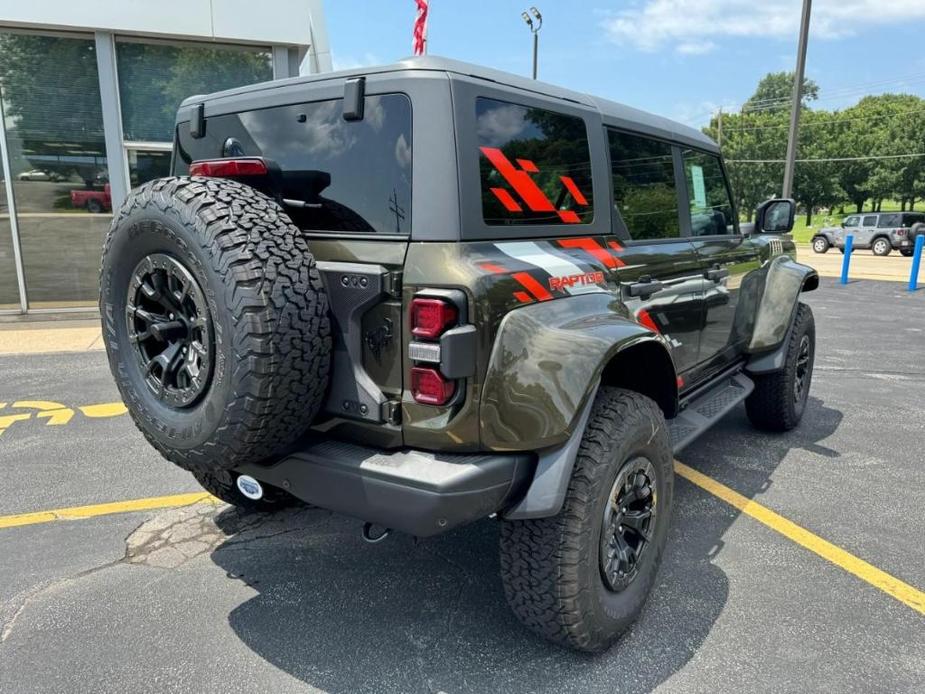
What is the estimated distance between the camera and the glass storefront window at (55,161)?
8.83m

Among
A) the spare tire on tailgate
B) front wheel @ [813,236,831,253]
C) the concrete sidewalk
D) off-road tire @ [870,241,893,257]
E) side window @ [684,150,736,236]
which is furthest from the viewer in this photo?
front wheel @ [813,236,831,253]

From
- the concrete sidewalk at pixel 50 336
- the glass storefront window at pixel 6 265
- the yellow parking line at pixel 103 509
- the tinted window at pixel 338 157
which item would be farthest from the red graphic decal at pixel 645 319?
the glass storefront window at pixel 6 265

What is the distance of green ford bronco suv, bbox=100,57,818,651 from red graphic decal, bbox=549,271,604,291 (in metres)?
0.01

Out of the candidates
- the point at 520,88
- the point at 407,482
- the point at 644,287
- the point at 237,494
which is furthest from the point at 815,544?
the point at 237,494

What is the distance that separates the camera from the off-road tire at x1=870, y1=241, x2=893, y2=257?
86.7 feet

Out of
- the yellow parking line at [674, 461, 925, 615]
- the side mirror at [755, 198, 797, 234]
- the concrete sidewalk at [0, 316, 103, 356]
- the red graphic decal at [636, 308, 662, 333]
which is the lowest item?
the yellow parking line at [674, 461, 925, 615]

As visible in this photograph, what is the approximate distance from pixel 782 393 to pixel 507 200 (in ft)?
10.4

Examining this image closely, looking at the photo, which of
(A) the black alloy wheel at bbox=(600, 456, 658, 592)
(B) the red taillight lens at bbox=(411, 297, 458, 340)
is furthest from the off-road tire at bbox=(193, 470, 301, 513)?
(A) the black alloy wheel at bbox=(600, 456, 658, 592)

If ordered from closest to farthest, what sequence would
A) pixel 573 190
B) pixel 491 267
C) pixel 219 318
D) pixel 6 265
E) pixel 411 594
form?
pixel 219 318
pixel 491 267
pixel 573 190
pixel 411 594
pixel 6 265

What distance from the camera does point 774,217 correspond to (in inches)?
178

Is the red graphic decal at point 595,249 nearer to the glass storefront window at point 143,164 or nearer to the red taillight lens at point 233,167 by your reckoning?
the red taillight lens at point 233,167

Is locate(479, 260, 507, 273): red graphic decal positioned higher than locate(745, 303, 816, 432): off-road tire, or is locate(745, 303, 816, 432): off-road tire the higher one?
locate(479, 260, 507, 273): red graphic decal

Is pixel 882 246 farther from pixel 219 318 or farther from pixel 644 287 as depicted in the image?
pixel 219 318

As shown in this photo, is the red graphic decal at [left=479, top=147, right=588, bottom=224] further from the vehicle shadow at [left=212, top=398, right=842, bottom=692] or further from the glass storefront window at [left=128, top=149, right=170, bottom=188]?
the glass storefront window at [left=128, top=149, right=170, bottom=188]
